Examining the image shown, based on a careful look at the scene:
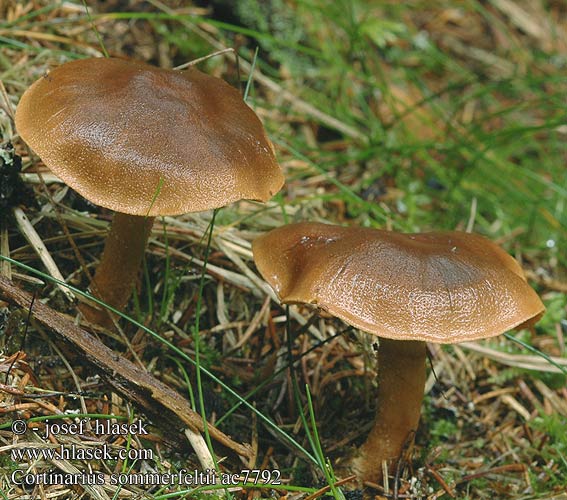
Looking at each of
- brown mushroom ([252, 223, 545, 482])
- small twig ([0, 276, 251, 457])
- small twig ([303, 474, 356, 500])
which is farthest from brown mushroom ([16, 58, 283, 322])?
small twig ([303, 474, 356, 500])

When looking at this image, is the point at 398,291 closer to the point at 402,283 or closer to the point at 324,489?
the point at 402,283

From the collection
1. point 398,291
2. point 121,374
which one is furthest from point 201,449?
point 398,291

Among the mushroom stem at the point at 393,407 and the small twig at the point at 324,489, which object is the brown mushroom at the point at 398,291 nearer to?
the mushroom stem at the point at 393,407

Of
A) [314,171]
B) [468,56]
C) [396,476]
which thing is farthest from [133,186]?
[468,56]

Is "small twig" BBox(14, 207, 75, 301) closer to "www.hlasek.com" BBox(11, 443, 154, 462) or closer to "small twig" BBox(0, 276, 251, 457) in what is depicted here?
"small twig" BBox(0, 276, 251, 457)

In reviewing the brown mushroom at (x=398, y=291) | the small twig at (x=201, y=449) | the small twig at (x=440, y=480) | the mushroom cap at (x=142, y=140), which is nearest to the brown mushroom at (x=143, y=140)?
the mushroom cap at (x=142, y=140)
